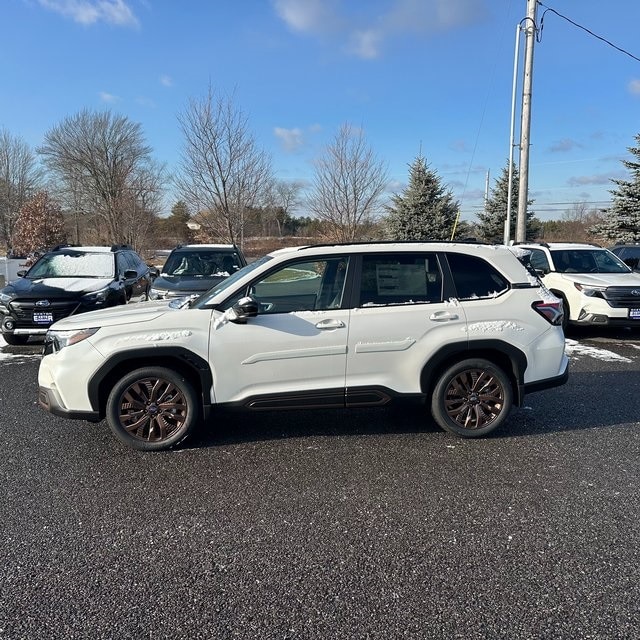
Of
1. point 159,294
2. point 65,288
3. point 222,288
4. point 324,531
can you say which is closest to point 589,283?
point 222,288

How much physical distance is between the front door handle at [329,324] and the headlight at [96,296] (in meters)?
5.83

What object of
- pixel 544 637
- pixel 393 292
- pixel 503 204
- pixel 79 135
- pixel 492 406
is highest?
pixel 79 135

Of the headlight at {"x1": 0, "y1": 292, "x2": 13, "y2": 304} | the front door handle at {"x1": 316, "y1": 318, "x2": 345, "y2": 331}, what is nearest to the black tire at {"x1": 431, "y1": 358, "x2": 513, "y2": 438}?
the front door handle at {"x1": 316, "y1": 318, "x2": 345, "y2": 331}

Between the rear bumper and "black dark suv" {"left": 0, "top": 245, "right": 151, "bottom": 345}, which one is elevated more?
"black dark suv" {"left": 0, "top": 245, "right": 151, "bottom": 345}

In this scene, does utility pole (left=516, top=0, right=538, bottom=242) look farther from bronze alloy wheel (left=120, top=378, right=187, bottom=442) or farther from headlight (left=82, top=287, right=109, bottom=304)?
bronze alloy wheel (left=120, top=378, right=187, bottom=442)

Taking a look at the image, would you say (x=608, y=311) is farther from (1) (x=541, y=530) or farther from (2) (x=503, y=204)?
(2) (x=503, y=204)

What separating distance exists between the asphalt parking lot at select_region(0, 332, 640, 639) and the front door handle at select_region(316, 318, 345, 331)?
1043mm

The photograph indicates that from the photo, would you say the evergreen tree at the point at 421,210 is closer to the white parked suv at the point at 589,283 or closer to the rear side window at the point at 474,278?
the white parked suv at the point at 589,283

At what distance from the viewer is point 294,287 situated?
4645 mm

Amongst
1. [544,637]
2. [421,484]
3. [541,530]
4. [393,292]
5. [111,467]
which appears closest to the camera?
[544,637]

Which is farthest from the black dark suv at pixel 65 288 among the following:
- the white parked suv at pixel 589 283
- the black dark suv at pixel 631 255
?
the black dark suv at pixel 631 255

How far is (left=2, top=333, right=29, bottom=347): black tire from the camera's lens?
8.43 metres

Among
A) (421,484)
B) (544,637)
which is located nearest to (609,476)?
(421,484)

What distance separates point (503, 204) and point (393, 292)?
2934 cm
